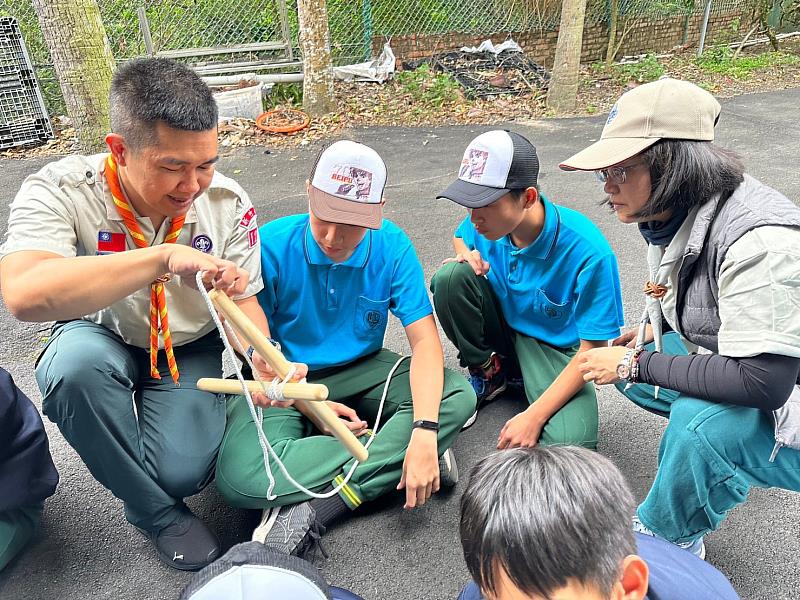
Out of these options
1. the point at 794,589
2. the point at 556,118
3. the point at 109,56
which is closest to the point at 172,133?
the point at 794,589

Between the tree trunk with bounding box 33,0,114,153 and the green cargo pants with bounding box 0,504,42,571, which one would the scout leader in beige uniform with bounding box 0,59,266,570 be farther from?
the tree trunk with bounding box 33,0,114,153

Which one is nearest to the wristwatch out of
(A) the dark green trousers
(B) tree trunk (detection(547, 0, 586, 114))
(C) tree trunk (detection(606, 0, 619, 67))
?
(A) the dark green trousers

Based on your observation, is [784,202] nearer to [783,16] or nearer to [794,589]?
[794,589]

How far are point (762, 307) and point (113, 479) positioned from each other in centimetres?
192

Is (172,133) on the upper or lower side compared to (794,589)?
upper

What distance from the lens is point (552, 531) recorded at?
111 centimetres

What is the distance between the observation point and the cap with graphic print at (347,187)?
7.13ft

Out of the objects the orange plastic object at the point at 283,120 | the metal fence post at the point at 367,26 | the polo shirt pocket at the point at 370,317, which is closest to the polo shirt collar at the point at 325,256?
the polo shirt pocket at the point at 370,317

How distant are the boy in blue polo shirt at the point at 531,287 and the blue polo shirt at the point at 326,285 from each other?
30cm

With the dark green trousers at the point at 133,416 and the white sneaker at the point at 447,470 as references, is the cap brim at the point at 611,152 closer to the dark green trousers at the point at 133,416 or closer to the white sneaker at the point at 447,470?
the white sneaker at the point at 447,470

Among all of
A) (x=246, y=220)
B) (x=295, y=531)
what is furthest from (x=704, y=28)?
(x=295, y=531)

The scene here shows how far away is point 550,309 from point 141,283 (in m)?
1.53

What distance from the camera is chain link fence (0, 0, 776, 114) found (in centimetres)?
758

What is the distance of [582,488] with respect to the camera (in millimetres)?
1153
